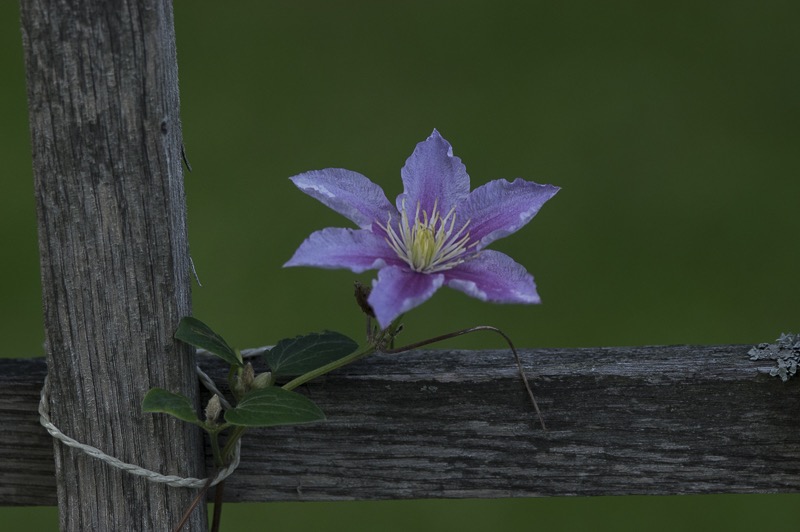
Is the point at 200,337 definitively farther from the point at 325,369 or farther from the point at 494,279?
the point at 494,279

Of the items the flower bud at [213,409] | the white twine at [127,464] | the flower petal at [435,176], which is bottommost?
the white twine at [127,464]

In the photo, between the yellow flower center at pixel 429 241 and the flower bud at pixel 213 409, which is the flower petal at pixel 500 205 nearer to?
the yellow flower center at pixel 429 241

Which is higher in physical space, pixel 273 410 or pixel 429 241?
pixel 429 241

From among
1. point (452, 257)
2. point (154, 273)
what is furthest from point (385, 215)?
point (154, 273)

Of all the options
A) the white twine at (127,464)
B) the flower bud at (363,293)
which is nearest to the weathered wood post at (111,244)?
the white twine at (127,464)

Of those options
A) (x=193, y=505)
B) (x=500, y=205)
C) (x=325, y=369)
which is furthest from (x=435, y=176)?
(x=193, y=505)

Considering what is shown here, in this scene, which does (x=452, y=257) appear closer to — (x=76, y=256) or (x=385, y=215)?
(x=385, y=215)
